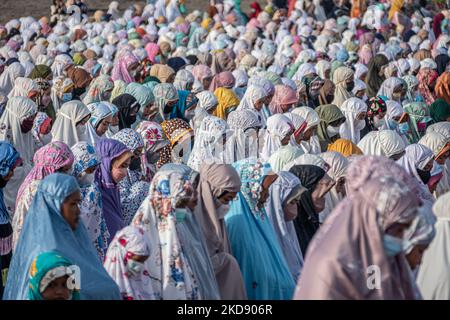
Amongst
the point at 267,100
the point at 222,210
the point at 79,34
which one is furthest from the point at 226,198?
the point at 79,34

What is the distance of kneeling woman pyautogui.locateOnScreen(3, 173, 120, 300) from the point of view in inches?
205

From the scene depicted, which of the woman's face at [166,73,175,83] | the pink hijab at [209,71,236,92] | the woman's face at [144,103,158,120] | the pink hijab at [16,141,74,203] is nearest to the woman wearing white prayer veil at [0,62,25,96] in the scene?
the woman's face at [166,73,175,83]

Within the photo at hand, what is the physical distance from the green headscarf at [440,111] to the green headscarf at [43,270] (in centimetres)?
848

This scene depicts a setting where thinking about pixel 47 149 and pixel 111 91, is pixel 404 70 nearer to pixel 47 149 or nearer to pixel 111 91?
pixel 111 91

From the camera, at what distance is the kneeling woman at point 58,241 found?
5.21m

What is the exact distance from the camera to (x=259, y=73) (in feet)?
48.4

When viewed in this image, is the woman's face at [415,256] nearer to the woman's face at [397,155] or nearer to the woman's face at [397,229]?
the woman's face at [397,229]

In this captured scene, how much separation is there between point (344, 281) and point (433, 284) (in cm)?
101

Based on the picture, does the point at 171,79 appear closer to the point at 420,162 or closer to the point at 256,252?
the point at 420,162

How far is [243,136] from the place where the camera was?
33.1ft

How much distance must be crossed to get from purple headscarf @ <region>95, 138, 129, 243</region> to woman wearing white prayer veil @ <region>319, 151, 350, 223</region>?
1407 mm

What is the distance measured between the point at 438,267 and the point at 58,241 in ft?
5.87

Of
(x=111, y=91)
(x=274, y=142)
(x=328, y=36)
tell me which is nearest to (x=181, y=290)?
(x=274, y=142)
